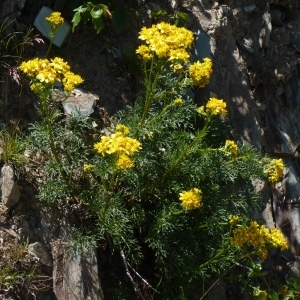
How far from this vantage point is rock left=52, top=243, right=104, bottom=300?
3.36 m

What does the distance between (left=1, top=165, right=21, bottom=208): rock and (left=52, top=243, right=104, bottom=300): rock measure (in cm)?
32

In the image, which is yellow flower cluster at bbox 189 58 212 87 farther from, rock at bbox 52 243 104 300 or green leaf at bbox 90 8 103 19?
rock at bbox 52 243 104 300

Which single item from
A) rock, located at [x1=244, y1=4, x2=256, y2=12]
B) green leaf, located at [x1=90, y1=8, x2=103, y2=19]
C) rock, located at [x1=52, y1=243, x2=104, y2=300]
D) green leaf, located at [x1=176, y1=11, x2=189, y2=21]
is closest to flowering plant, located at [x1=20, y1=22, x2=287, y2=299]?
rock, located at [x1=52, y1=243, x2=104, y2=300]

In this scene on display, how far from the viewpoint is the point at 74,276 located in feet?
11.1

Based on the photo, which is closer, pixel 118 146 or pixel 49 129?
pixel 118 146

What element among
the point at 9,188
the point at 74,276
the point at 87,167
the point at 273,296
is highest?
the point at 87,167

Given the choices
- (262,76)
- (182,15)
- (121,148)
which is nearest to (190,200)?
(121,148)

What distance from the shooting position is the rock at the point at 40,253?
3.32 metres

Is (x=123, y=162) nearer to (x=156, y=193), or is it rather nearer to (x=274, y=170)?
(x=156, y=193)

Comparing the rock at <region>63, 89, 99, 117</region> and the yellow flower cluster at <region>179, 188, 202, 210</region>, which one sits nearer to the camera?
the yellow flower cluster at <region>179, 188, 202, 210</region>

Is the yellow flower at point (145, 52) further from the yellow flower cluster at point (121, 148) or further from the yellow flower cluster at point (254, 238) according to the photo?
the yellow flower cluster at point (254, 238)

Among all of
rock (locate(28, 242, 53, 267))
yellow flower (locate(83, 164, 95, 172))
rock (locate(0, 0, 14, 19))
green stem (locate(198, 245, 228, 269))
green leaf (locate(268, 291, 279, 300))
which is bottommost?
green leaf (locate(268, 291, 279, 300))

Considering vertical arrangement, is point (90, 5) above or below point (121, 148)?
above

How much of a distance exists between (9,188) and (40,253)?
1.22 feet
